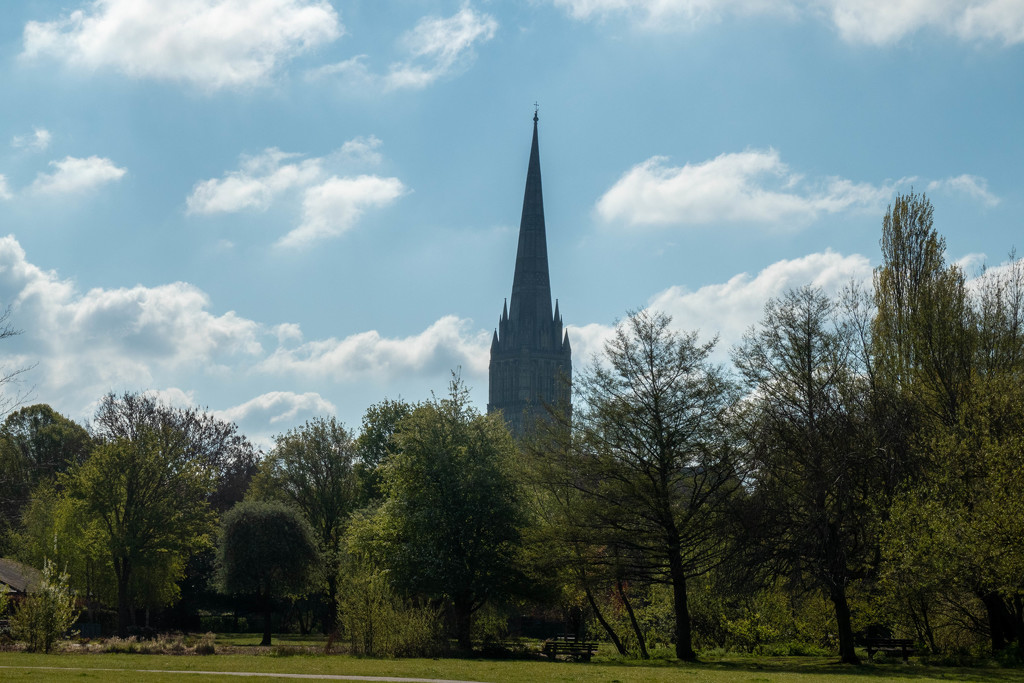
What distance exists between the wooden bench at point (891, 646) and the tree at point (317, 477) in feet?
112

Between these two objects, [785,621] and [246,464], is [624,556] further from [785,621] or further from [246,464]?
[246,464]

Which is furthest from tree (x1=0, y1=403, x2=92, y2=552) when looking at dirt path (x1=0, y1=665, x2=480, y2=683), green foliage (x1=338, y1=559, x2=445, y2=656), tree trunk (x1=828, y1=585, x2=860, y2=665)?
tree trunk (x1=828, y1=585, x2=860, y2=665)

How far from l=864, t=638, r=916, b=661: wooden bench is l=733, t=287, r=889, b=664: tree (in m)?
1.74

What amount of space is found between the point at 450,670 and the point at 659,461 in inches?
434

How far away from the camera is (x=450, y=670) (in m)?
23.0

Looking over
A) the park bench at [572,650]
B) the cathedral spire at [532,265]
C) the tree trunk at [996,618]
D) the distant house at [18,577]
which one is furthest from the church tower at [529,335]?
the tree trunk at [996,618]

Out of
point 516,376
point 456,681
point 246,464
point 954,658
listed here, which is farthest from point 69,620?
point 516,376

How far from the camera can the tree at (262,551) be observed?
45156 mm

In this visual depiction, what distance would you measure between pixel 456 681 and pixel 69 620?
52.1 ft

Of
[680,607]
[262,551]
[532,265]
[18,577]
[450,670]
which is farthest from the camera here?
[532,265]

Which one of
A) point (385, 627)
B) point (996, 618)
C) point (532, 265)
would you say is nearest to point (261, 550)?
point (385, 627)

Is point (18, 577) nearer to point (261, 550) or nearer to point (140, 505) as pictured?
point (140, 505)

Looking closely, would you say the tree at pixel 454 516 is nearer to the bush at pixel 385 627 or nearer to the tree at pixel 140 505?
the bush at pixel 385 627

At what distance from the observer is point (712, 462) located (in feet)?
101
